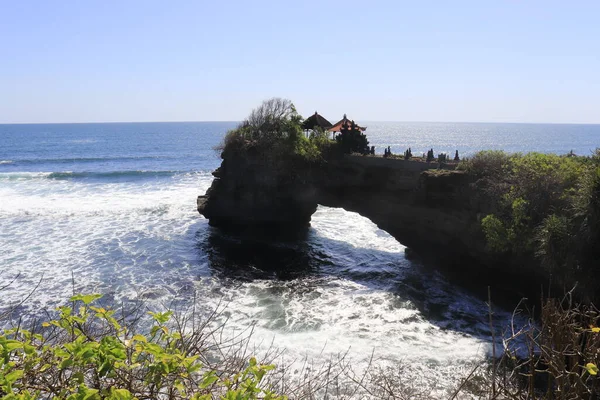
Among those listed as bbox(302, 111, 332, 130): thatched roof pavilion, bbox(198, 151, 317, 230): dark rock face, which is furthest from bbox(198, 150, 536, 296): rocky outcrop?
bbox(302, 111, 332, 130): thatched roof pavilion

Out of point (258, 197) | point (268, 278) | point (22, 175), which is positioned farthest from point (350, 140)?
point (22, 175)

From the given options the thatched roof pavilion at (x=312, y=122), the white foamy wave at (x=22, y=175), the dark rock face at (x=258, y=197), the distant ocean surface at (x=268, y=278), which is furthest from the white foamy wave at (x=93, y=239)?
the thatched roof pavilion at (x=312, y=122)

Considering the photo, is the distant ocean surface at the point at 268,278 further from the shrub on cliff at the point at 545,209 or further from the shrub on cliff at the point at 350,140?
the shrub on cliff at the point at 350,140

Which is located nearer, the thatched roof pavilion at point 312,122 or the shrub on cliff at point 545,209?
the shrub on cliff at point 545,209

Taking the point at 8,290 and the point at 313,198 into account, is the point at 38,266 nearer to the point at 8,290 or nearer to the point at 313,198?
the point at 8,290

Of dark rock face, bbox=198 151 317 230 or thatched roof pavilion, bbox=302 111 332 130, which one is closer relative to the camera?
dark rock face, bbox=198 151 317 230

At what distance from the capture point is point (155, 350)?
3.70m

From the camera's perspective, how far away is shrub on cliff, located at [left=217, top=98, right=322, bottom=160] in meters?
28.0

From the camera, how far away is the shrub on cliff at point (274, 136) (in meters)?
28.0

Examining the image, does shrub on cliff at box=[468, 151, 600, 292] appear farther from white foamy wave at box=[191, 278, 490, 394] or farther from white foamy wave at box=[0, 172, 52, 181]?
white foamy wave at box=[0, 172, 52, 181]

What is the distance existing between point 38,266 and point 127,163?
4931 centimetres

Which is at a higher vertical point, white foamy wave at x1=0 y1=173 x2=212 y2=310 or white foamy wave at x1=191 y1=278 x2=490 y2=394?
white foamy wave at x1=0 y1=173 x2=212 y2=310

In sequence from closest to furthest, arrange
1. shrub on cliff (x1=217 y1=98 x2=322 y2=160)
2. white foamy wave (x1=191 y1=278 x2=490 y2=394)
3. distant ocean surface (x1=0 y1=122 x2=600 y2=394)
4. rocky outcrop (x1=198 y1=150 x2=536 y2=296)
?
Result: 1. white foamy wave (x1=191 y1=278 x2=490 y2=394)
2. distant ocean surface (x1=0 y1=122 x2=600 y2=394)
3. rocky outcrop (x1=198 y1=150 x2=536 y2=296)
4. shrub on cliff (x1=217 y1=98 x2=322 y2=160)

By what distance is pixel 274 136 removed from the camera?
1129 inches
